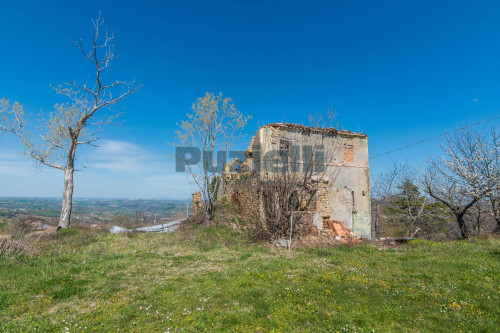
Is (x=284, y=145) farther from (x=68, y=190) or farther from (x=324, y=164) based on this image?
(x=68, y=190)

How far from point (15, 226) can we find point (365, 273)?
17139 mm

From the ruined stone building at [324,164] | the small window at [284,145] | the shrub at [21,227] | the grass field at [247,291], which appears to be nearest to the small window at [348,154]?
the ruined stone building at [324,164]

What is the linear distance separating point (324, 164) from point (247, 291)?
10.9m

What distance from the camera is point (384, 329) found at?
13.5 feet

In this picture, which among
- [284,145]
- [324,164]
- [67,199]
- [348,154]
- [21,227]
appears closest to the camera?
[21,227]

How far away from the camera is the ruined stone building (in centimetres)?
1461

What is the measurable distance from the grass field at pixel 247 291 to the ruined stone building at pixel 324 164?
5.44 m

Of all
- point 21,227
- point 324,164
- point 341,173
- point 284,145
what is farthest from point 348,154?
point 21,227

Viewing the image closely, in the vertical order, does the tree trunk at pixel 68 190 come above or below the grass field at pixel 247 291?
above

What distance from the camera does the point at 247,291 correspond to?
18.1ft

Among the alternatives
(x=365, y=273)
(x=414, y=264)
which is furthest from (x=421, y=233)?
(x=365, y=273)

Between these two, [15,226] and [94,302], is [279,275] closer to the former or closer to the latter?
[94,302]

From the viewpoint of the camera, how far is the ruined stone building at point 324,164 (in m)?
14.6

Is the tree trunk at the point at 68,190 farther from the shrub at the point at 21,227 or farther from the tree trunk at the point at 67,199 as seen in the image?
the shrub at the point at 21,227
